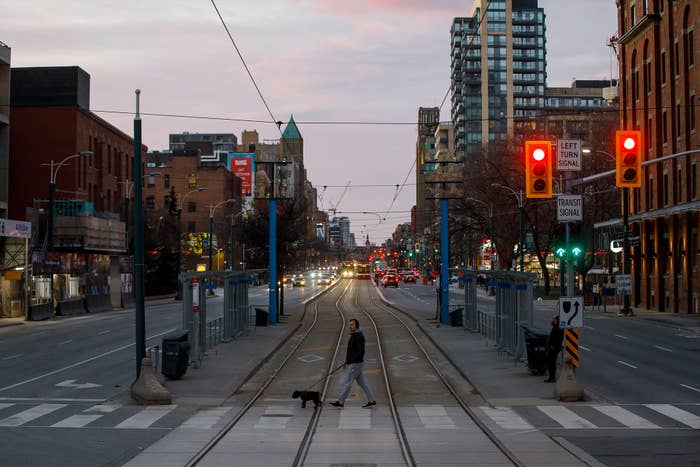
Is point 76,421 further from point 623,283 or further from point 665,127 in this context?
point 665,127

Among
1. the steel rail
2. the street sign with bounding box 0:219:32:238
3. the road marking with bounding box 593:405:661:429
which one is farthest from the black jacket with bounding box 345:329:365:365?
the street sign with bounding box 0:219:32:238

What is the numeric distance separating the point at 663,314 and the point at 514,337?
3281 cm

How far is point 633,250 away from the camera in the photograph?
68688 mm

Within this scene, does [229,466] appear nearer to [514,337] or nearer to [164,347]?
[164,347]

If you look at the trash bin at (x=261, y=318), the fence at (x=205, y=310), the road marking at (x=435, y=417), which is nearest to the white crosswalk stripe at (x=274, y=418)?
the road marking at (x=435, y=417)

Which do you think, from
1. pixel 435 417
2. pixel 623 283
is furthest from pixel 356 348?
pixel 623 283

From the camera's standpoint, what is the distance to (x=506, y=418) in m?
17.8

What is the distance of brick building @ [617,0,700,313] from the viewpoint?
184ft

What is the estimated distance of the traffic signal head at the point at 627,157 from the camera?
1962 cm

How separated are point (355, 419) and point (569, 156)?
7743 millimetres

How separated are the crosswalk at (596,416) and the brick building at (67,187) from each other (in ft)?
156

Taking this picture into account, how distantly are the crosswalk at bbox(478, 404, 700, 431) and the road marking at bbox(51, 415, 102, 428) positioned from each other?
7.66 m

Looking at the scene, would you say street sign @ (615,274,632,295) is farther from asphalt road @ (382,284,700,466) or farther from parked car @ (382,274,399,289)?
parked car @ (382,274,399,289)

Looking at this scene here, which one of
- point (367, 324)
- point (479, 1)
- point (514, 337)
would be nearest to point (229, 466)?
point (514, 337)
